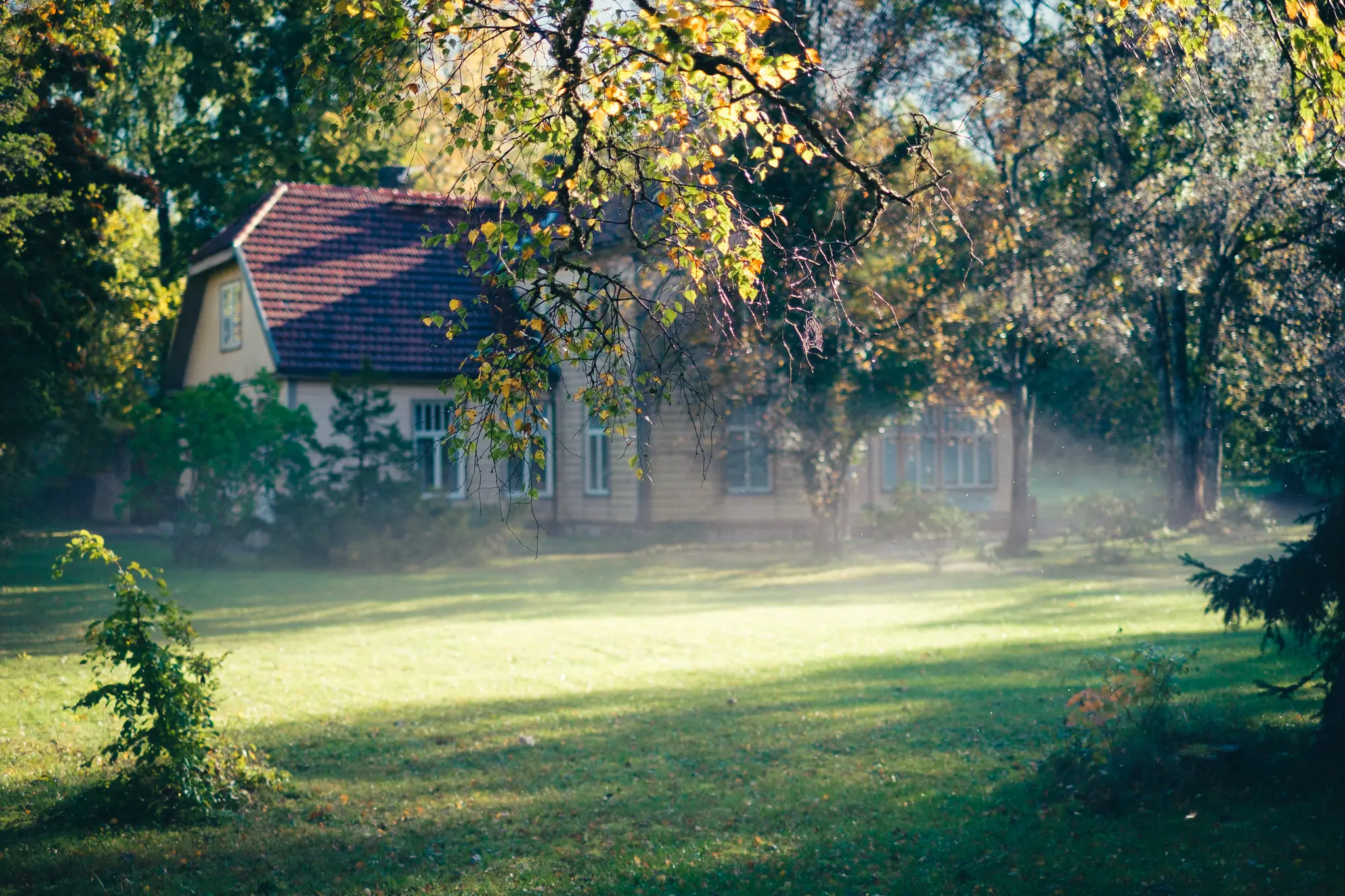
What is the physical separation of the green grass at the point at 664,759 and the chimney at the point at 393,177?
17729 mm

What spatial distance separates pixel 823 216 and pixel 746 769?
31.5 ft

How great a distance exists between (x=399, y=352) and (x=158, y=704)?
20.8 meters

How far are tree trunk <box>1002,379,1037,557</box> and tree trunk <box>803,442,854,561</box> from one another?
153 inches

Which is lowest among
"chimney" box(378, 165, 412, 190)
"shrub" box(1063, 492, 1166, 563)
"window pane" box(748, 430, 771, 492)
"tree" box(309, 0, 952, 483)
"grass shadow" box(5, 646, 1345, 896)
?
"grass shadow" box(5, 646, 1345, 896)

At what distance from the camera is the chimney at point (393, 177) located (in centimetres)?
3238

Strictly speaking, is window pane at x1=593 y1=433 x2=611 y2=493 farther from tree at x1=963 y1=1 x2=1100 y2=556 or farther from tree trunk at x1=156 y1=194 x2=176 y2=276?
tree trunk at x1=156 y1=194 x2=176 y2=276

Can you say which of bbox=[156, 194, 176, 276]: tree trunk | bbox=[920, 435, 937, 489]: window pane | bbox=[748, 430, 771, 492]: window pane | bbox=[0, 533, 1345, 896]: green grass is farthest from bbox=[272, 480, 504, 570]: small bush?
bbox=[920, 435, 937, 489]: window pane

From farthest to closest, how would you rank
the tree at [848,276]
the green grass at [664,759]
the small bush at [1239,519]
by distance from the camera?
the small bush at [1239,519] → the tree at [848,276] → the green grass at [664,759]

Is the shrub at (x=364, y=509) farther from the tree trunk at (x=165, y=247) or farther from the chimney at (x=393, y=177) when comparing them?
the tree trunk at (x=165, y=247)

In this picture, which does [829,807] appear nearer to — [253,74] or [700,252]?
[700,252]

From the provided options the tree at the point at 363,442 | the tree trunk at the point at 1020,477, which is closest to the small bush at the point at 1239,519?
the tree trunk at the point at 1020,477

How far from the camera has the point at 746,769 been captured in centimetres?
861

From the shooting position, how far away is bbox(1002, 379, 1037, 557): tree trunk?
2620 centimetres

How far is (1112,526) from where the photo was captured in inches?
1092
